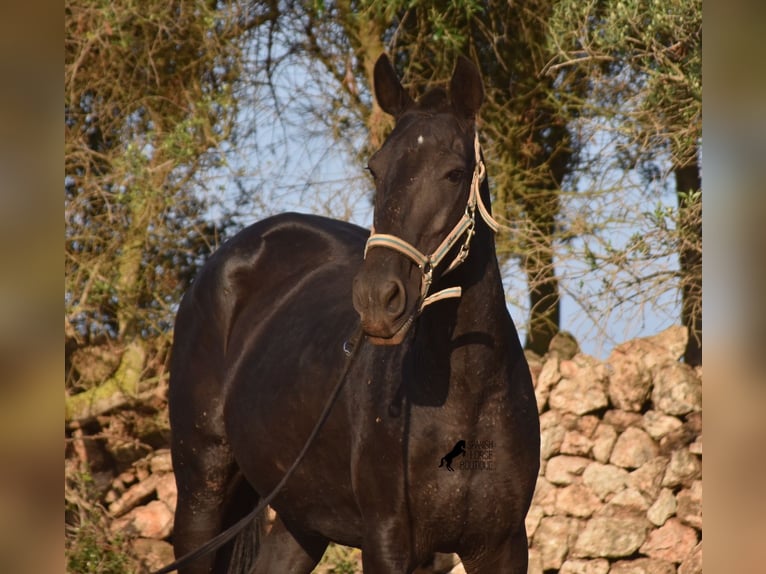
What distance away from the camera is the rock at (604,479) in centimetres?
542

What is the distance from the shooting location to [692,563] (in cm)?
522

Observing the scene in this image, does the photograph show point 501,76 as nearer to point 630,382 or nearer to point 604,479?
point 630,382

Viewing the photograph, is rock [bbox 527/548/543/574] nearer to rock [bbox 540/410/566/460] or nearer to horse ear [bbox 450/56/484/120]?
rock [bbox 540/410/566/460]

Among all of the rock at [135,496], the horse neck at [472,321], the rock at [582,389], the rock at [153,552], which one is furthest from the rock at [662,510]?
the horse neck at [472,321]

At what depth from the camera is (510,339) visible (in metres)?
2.63

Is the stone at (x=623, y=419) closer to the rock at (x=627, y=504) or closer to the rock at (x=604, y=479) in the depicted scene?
the rock at (x=604, y=479)

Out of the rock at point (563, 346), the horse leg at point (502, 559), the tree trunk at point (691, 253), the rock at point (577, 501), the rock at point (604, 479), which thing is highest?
the tree trunk at point (691, 253)

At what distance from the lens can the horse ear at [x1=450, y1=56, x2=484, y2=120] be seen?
8.20ft

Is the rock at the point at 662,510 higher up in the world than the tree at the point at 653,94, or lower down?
lower down

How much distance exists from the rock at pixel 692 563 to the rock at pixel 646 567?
64mm

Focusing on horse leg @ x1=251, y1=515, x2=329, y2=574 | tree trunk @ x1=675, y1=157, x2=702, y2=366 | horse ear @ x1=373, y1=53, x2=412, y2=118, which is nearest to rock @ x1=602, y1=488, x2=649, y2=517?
tree trunk @ x1=675, y1=157, x2=702, y2=366
